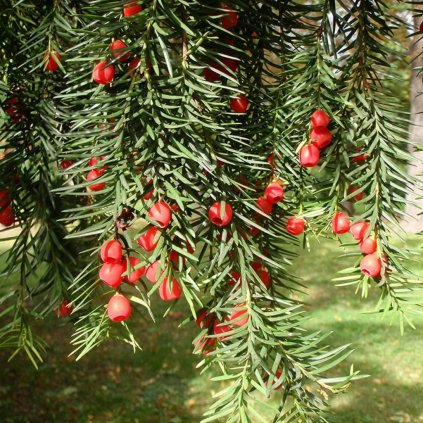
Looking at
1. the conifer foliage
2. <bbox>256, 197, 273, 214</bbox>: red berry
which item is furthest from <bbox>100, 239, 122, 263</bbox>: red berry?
<bbox>256, 197, 273, 214</bbox>: red berry

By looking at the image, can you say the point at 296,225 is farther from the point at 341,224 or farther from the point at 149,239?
the point at 149,239

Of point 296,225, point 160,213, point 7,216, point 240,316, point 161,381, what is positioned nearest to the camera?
point 160,213

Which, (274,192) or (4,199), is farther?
(4,199)

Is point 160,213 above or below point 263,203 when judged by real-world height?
above

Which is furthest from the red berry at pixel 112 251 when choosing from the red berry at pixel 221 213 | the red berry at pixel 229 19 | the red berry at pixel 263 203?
the red berry at pixel 229 19

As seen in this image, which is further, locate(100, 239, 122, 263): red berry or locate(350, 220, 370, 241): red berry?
locate(350, 220, 370, 241): red berry

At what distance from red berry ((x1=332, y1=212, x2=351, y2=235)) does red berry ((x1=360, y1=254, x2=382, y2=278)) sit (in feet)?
0.21

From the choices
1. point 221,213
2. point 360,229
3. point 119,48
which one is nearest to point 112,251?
point 221,213

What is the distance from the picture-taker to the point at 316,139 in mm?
714

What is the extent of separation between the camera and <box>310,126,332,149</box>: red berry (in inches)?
27.8

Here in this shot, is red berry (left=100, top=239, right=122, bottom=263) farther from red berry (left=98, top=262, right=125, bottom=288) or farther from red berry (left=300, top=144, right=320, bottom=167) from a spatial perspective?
red berry (left=300, top=144, right=320, bottom=167)

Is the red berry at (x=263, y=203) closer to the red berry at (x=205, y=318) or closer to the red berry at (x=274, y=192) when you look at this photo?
the red berry at (x=274, y=192)

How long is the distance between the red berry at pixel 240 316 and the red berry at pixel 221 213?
121mm

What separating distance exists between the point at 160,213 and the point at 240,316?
8.1 inches
